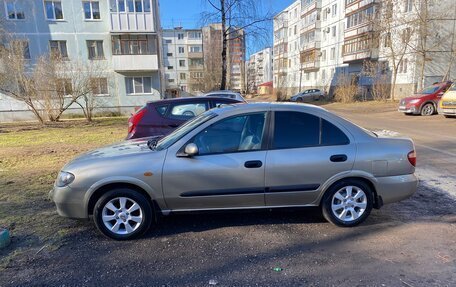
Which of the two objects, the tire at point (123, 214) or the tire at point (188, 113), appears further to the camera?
the tire at point (188, 113)

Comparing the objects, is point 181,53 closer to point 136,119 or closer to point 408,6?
point 408,6

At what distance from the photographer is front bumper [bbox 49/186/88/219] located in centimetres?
351

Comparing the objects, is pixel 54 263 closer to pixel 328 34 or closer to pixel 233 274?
pixel 233 274

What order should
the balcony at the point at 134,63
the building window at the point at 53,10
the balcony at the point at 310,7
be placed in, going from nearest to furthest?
1. the building window at the point at 53,10
2. the balcony at the point at 134,63
3. the balcony at the point at 310,7

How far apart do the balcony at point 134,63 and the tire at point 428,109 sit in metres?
18.9

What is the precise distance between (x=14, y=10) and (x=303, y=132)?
2812 cm

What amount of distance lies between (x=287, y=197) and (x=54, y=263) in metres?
2.66

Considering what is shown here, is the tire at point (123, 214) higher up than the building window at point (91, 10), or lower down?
lower down

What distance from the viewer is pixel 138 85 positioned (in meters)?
25.8

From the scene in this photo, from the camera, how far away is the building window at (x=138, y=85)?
83.7 feet

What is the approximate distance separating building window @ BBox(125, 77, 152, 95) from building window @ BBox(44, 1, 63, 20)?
22.8ft

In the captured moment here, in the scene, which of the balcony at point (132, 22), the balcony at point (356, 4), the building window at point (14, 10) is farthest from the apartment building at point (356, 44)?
the building window at point (14, 10)

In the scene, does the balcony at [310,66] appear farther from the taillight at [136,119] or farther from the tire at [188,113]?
the taillight at [136,119]

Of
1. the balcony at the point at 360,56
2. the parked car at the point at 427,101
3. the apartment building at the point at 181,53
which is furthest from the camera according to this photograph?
the apartment building at the point at 181,53
